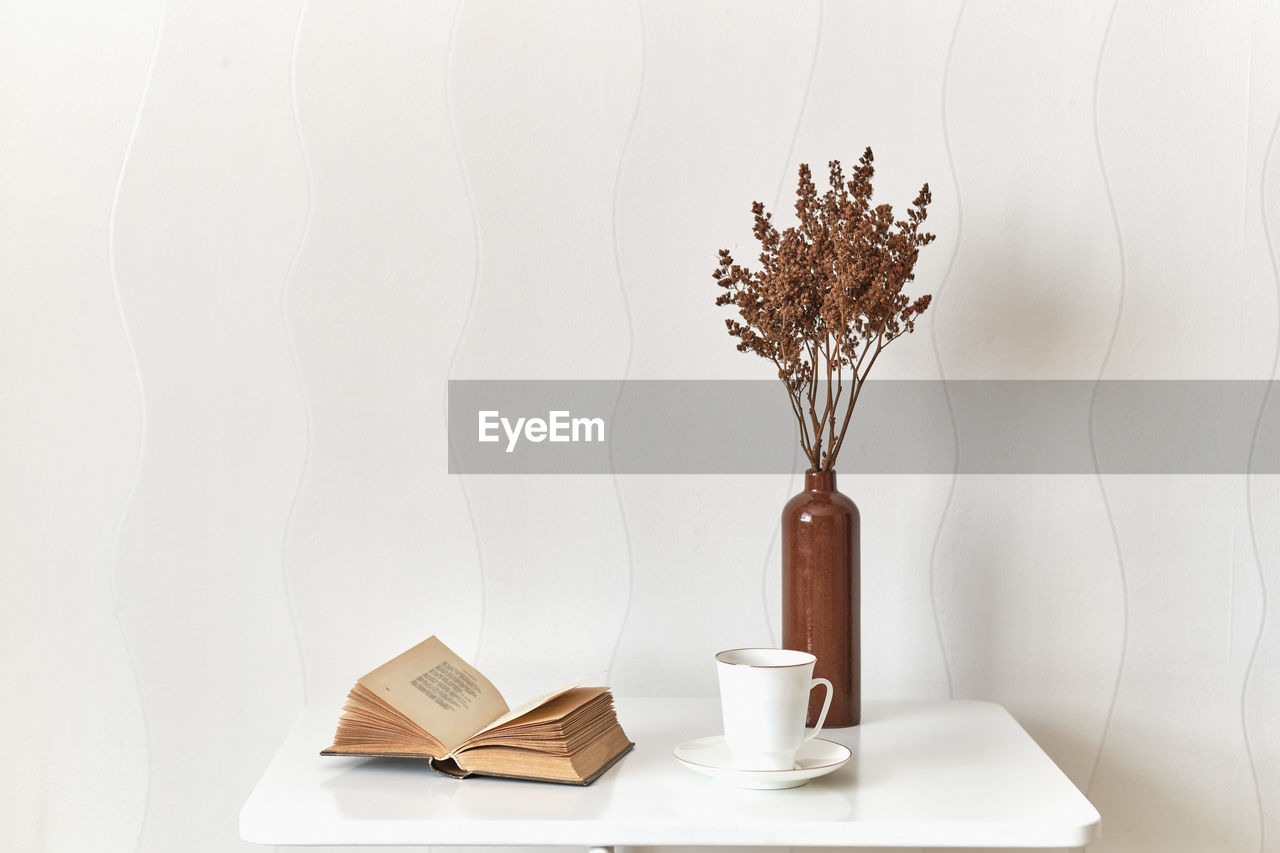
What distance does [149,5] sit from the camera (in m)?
1.09

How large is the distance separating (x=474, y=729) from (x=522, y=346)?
0.40m

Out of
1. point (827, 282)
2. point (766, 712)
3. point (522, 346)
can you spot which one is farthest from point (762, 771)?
point (522, 346)

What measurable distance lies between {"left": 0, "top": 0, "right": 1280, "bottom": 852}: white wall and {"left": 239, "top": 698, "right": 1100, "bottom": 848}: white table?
0.23 meters

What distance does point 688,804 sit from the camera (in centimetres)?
74

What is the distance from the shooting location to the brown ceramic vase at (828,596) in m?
0.93

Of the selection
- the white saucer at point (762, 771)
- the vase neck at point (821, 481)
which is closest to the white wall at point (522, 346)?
the vase neck at point (821, 481)

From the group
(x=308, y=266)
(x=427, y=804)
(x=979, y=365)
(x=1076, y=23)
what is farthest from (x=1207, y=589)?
(x=308, y=266)

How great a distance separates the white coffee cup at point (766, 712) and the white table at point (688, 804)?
0.08 ft

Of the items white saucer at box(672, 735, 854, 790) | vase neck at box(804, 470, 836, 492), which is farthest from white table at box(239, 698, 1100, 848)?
vase neck at box(804, 470, 836, 492)

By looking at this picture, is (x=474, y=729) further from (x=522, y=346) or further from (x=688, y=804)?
A: (x=522, y=346)

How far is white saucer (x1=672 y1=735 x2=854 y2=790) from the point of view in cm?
76

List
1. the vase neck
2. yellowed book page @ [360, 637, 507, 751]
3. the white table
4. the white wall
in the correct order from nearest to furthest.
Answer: the white table
yellowed book page @ [360, 637, 507, 751]
the vase neck
the white wall

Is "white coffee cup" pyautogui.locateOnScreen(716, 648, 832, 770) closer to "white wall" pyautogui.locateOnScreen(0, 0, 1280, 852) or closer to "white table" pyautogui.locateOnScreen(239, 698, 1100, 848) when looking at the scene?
"white table" pyautogui.locateOnScreen(239, 698, 1100, 848)

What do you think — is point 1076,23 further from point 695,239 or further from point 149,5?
point 149,5
